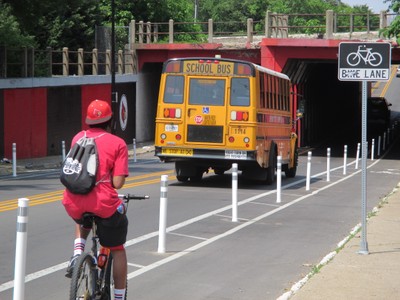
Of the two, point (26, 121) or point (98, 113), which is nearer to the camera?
point (98, 113)

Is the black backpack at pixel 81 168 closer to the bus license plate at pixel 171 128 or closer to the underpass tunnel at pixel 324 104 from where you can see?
the bus license plate at pixel 171 128

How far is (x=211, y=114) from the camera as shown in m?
23.7

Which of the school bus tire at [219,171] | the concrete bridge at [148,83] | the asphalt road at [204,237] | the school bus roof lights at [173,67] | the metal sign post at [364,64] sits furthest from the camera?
the concrete bridge at [148,83]

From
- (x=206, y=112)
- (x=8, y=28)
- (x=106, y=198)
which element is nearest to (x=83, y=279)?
(x=106, y=198)

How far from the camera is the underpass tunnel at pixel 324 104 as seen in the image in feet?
173

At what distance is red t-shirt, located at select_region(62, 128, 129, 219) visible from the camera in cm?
740

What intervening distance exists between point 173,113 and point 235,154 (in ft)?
6.57

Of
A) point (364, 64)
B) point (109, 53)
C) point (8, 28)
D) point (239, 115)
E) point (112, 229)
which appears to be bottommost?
point (112, 229)

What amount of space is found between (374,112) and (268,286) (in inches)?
2145

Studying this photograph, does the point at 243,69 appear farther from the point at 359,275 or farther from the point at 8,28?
the point at 8,28

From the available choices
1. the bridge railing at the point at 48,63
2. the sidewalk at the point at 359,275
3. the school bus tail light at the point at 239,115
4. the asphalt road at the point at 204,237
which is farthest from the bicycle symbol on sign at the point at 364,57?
the bridge railing at the point at 48,63

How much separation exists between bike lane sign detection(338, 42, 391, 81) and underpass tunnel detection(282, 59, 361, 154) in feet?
114

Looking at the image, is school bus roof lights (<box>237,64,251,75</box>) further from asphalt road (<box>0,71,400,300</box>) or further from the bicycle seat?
the bicycle seat

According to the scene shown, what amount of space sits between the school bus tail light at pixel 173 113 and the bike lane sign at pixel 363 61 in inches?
458
